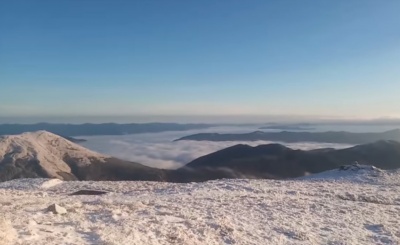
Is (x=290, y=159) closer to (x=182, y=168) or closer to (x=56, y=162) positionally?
(x=182, y=168)

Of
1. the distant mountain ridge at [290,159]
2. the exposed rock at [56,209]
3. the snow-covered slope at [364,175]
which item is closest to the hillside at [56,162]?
the distant mountain ridge at [290,159]

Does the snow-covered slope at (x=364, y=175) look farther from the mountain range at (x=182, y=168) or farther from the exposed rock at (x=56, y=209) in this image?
the mountain range at (x=182, y=168)

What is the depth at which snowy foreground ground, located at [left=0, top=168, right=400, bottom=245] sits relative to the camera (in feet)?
32.6

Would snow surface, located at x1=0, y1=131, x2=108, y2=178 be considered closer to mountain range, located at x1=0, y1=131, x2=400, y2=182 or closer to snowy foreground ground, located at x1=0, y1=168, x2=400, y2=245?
mountain range, located at x1=0, y1=131, x2=400, y2=182

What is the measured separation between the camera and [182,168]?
95.1 metres

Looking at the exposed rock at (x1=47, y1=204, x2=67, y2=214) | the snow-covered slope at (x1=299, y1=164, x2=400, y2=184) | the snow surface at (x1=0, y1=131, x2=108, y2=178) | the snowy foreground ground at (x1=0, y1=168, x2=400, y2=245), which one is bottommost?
the snow surface at (x1=0, y1=131, x2=108, y2=178)

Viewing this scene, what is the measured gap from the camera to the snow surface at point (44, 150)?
238ft

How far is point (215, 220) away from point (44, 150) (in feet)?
245

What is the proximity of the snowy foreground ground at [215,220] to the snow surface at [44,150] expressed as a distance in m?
59.8

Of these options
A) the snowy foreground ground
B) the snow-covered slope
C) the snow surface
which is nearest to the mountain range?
the snow surface

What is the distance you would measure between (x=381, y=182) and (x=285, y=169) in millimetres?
84789

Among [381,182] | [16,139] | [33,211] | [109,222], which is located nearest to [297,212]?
[109,222]

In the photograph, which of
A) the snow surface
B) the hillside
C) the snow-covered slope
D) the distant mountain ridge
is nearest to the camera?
the snow-covered slope

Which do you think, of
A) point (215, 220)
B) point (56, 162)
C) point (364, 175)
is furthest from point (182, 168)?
point (215, 220)
